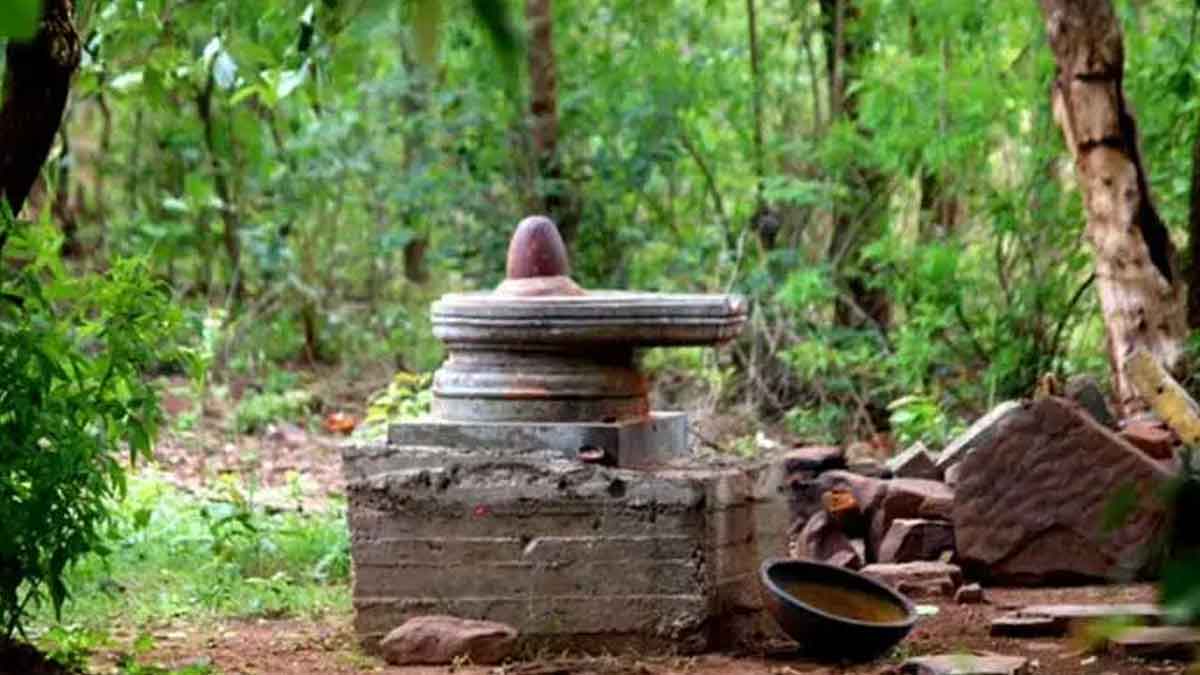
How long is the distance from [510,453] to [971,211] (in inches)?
236

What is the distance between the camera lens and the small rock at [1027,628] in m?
6.51

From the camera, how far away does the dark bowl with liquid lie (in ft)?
20.1

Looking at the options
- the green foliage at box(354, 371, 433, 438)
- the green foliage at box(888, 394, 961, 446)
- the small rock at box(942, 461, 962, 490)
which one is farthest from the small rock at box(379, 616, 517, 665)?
the green foliage at box(888, 394, 961, 446)

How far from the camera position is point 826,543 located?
7793 mm

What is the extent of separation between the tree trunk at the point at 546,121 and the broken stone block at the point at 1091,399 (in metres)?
4.85

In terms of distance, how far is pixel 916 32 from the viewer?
11.6m

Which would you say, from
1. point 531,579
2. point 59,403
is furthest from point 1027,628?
point 59,403

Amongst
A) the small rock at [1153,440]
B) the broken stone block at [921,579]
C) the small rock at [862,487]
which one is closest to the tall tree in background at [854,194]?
the small rock at [862,487]

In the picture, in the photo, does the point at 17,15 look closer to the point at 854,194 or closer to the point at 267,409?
the point at 267,409

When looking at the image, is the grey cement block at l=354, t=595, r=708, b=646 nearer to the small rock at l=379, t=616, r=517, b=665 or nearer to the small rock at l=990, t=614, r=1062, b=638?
the small rock at l=379, t=616, r=517, b=665

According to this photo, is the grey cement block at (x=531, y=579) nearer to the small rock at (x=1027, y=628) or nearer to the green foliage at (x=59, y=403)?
the small rock at (x=1027, y=628)

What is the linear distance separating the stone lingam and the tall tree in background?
571cm

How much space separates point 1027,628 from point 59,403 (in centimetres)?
290

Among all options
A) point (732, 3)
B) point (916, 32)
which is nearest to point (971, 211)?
point (916, 32)
